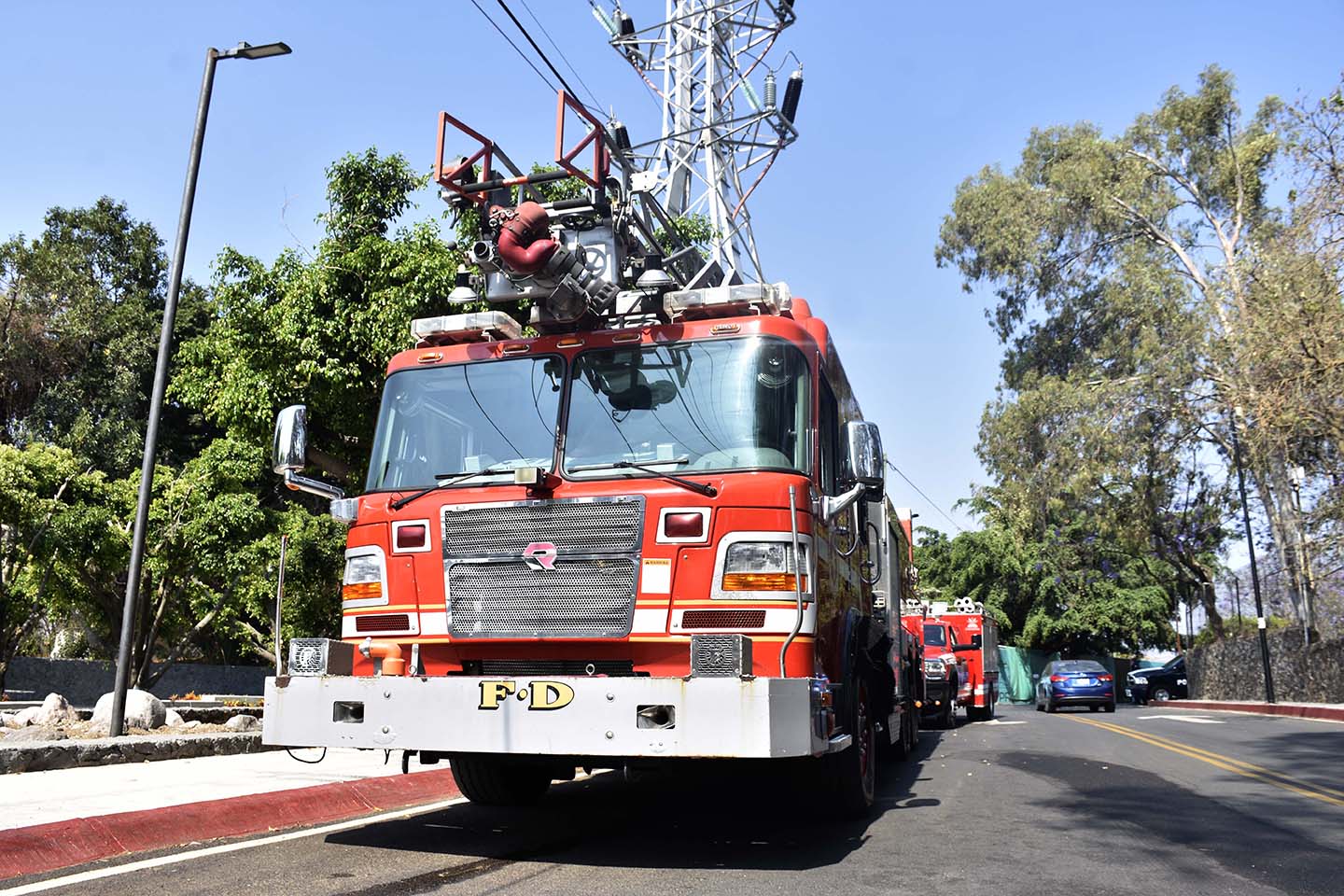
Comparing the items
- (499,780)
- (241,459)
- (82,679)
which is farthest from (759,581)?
(82,679)

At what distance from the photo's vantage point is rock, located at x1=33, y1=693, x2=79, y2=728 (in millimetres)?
12070

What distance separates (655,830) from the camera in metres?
7.58

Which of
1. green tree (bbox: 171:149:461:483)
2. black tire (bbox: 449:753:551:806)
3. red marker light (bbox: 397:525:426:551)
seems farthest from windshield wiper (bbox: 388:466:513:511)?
green tree (bbox: 171:149:461:483)

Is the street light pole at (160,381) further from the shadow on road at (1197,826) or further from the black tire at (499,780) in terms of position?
the shadow on road at (1197,826)

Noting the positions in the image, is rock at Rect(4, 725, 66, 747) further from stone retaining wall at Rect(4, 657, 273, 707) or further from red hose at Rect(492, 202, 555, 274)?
stone retaining wall at Rect(4, 657, 273, 707)

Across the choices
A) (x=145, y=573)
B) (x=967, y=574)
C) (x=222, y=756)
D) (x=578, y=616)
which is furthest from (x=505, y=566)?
(x=967, y=574)

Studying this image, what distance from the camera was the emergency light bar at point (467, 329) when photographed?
757cm

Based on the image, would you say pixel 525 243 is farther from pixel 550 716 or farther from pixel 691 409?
pixel 550 716

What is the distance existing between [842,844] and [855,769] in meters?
0.69

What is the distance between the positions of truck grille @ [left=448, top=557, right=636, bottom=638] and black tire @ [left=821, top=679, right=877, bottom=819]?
6.01 feet

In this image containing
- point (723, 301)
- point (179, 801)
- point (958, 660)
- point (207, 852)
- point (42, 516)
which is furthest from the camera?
point (958, 660)

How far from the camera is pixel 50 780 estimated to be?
828 cm

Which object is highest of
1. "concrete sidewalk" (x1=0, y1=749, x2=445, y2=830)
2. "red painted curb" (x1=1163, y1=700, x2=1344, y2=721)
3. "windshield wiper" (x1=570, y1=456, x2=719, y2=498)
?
"windshield wiper" (x1=570, y1=456, x2=719, y2=498)

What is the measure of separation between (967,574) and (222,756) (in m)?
41.3
